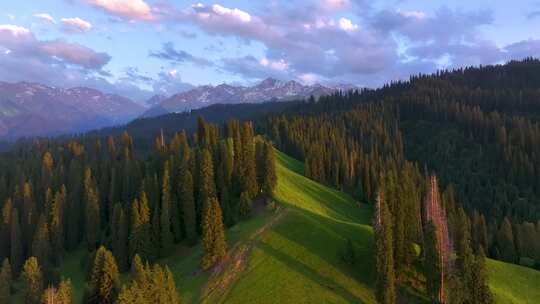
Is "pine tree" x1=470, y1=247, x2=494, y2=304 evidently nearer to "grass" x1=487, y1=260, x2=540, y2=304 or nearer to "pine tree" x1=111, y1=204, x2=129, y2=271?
"grass" x1=487, y1=260, x2=540, y2=304

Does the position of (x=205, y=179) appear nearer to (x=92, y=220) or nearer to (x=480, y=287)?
(x=92, y=220)

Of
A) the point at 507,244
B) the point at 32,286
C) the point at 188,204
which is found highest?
the point at 188,204

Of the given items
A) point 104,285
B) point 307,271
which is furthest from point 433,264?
point 104,285

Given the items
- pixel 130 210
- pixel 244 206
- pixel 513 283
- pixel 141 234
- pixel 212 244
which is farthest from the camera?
pixel 130 210

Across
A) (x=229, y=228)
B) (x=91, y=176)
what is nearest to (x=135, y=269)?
(x=229, y=228)

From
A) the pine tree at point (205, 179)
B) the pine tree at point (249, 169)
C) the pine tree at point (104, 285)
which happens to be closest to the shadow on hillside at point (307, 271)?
the pine tree at point (249, 169)

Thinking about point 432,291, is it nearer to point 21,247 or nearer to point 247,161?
point 247,161

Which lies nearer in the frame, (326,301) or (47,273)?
(326,301)

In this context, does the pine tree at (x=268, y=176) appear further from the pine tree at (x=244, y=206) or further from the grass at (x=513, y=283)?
the grass at (x=513, y=283)
